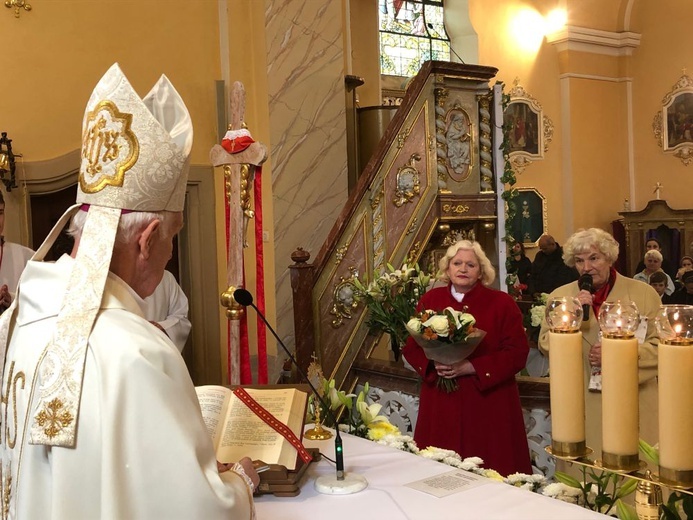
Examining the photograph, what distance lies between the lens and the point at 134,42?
727 centimetres

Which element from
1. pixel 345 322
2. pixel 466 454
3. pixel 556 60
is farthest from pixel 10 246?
pixel 556 60

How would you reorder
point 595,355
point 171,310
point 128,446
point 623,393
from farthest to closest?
point 171,310 → point 595,355 → point 128,446 → point 623,393

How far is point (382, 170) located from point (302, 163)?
164 cm

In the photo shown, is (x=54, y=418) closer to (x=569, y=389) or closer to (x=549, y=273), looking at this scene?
(x=569, y=389)

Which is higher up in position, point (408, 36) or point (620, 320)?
point (408, 36)

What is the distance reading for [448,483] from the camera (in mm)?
2199

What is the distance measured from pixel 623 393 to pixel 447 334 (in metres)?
2.59

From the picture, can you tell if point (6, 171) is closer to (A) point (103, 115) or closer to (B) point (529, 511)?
(A) point (103, 115)

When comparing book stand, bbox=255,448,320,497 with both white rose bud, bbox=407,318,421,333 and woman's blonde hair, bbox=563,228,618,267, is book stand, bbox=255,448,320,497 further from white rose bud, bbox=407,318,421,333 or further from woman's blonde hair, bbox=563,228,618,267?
woman's blonde hair, bbox=563,228,618,267

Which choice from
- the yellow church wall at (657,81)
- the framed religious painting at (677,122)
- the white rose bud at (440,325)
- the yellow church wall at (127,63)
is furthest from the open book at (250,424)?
Result: the framed religious painting at (677,122)

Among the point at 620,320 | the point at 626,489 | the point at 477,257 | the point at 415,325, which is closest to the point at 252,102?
the point at 477,257

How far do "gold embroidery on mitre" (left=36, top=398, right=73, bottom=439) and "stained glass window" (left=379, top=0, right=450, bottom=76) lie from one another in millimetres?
10952

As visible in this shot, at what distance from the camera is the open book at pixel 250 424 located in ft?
7.22

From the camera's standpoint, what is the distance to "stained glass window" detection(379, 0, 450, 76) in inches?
485
